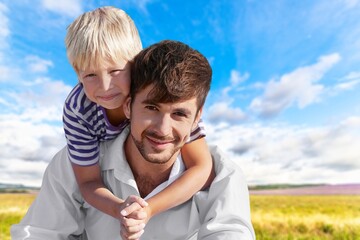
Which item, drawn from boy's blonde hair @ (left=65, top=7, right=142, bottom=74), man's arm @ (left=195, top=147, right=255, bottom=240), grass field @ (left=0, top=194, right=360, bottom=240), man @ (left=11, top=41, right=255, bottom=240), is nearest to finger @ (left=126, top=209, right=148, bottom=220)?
man @ (left=11, top=41, right=255, bottom=240)

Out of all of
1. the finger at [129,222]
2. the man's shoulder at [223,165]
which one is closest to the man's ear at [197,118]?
the man's shoulder at [223,165]

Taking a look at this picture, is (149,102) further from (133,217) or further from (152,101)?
(133,217)

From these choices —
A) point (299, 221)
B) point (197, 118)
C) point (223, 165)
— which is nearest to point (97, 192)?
point (197, 118)

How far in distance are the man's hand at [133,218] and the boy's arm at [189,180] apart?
3.7 inches

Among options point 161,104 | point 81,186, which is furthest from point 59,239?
point 161,104

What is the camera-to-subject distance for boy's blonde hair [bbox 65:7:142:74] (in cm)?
294

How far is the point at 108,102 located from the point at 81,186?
798 mm

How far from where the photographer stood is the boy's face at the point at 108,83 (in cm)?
292

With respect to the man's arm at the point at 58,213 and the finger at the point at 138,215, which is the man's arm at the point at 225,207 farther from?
the man's arm at the point at 58,213

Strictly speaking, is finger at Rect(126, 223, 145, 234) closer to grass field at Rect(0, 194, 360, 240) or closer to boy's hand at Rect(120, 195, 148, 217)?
boy's hand at Rect(120, 195, 148, 217)

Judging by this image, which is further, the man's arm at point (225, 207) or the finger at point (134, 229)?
the man's arm at point (225, 207)

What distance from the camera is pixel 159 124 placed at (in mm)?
3010

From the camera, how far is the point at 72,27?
10.6 feet

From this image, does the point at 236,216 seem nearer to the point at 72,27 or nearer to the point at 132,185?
the point at 132,185
